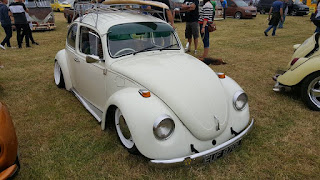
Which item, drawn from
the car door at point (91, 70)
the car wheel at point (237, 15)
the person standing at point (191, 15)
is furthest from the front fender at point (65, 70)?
the car wheel at point (237, 15)

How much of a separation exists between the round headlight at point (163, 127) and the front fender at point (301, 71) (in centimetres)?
271

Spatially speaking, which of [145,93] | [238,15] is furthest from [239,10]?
[145,93]

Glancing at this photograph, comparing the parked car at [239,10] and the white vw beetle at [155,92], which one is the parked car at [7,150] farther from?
Answer: the parked car at [239,10]

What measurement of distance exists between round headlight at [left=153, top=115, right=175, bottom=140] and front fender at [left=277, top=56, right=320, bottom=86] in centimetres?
271

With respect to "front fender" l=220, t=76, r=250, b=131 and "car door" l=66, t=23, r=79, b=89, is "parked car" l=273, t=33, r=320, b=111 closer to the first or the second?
"front fender" l=220, t=76, r=250, b=131

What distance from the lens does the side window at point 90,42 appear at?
3.63 meters

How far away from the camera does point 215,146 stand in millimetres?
2713

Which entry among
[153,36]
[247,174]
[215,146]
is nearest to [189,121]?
[215,146]

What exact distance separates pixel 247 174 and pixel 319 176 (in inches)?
30.1

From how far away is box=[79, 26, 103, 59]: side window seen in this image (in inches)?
143

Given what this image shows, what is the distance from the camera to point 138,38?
142 inches

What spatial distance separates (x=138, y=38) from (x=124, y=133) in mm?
1442

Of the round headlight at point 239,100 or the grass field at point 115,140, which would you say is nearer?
the grass field at point 115,140

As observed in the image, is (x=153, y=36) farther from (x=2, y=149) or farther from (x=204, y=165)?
(x=2, y=149)
